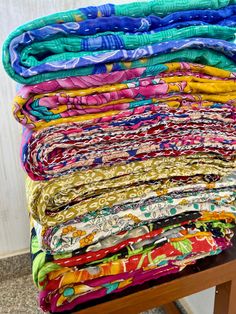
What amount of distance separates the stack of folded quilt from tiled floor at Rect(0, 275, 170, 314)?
0.65 m

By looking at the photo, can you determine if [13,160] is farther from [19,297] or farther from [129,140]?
[129,140]

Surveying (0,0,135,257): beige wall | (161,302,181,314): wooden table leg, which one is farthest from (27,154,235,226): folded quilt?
(161,302,181,314): wooden table leg

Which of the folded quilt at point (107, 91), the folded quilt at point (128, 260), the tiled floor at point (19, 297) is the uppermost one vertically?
the folded quilt at point (107, 91)

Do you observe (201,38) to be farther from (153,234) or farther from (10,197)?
(10,197)

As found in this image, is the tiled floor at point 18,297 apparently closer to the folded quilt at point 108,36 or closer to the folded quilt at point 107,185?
the folded quilt at point 107,185

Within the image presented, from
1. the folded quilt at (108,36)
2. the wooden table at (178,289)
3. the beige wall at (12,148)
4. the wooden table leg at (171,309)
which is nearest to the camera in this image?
the folded quilt at (108,36)

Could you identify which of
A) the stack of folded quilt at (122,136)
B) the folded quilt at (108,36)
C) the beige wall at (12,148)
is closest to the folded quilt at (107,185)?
the stack of folded quilt at (122,136)

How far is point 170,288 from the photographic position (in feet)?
1.84

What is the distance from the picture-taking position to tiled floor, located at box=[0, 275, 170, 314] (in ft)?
3.57

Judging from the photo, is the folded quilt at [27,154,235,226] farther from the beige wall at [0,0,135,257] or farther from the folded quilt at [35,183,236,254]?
the beige wall at [0,0,135,257]

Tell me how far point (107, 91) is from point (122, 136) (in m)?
0.07

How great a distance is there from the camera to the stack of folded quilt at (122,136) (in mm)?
442

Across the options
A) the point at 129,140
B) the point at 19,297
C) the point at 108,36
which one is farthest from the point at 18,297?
the point at 108,36

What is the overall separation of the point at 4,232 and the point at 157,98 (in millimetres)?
855
